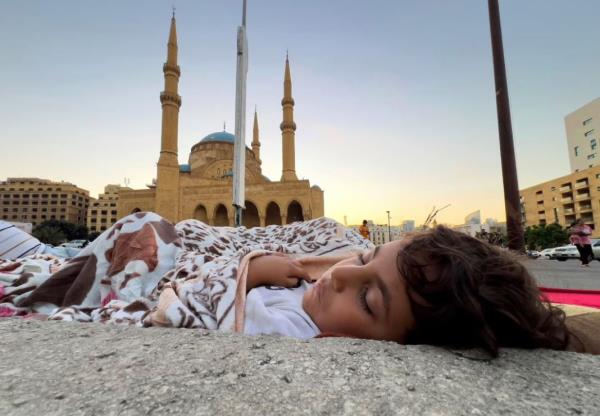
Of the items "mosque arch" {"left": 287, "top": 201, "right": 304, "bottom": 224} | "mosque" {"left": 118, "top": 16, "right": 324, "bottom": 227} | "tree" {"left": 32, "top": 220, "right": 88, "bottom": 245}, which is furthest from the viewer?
"tree" {"left": 32, "top": 220, "right": 88, "bottom": 245}

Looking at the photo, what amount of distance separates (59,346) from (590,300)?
6.67 ft

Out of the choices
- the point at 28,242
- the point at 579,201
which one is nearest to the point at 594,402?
the point at 28,242

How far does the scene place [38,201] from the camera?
46.2 m

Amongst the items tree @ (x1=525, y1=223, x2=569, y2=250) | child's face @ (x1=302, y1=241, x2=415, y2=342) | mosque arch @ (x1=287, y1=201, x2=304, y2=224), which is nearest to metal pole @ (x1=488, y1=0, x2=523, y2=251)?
child's face @ (x1=302, y1=241, x2=415, y2=342)

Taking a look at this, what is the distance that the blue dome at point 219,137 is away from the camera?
24.8m

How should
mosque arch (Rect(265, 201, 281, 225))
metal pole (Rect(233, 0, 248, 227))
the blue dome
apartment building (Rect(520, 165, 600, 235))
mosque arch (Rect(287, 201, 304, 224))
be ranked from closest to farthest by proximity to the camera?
metal pole (Rect(233, 0, 248, 227)), mosque arch (Rect(287, 201, 304, 224)), mosque arch (Rect(265, 201, 281, 225)), the blue dome, apartment building (Rect(520, 165, 600, 235))

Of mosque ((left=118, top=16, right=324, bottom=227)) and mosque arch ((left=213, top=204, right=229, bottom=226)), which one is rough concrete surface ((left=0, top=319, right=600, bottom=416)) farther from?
mosque arch ((left=213, top=204, right=229, bottom=226))

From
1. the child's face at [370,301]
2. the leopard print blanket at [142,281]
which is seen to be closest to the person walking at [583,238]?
the leopard print blanket at [142,281]

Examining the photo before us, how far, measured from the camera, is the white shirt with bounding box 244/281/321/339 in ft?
2.76

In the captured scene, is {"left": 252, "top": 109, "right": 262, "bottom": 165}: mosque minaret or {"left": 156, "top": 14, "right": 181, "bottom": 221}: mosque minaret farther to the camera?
{"left": 252, "top": 109, "right": 262, "bottom": 165}: mosque minaret

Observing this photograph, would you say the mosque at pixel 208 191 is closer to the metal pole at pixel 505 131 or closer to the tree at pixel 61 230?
the tree at pixel 61 230

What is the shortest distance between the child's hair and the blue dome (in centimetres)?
2503

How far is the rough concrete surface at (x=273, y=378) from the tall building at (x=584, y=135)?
44.1 metres

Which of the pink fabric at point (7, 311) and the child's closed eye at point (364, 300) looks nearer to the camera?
the child's closed eye at point (364, 300)
